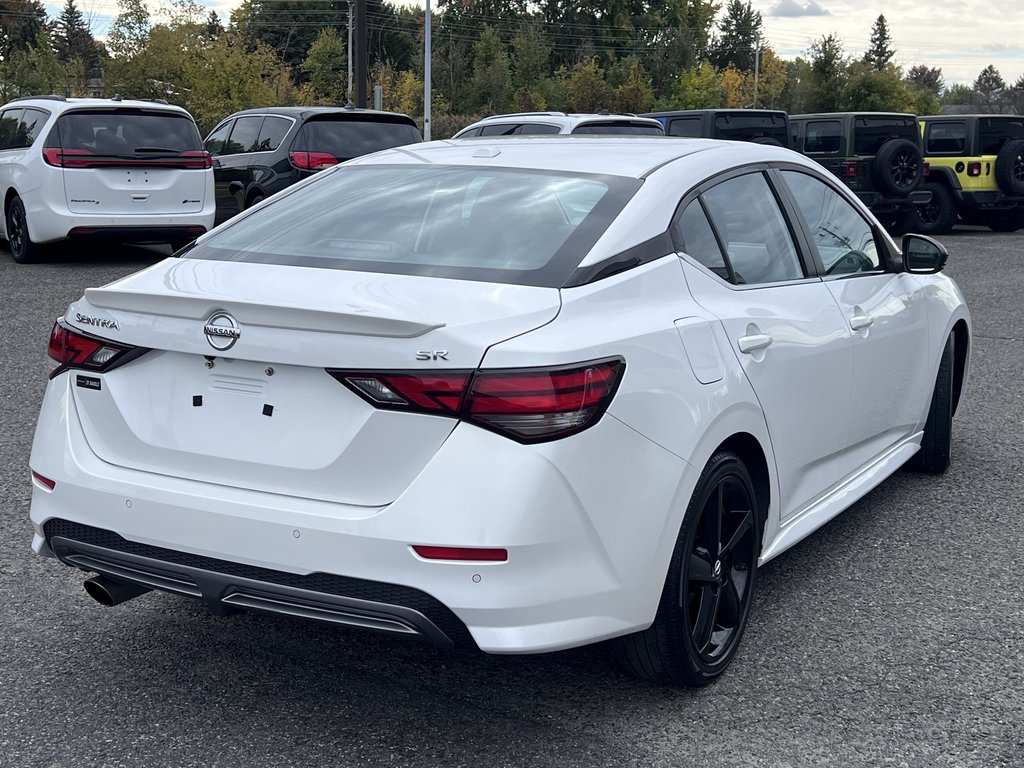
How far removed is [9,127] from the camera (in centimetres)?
1383

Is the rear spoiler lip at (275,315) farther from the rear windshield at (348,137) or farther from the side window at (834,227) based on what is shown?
the rear windshield at (348,137)

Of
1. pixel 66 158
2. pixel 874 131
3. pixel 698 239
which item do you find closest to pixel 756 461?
pixel 698 239

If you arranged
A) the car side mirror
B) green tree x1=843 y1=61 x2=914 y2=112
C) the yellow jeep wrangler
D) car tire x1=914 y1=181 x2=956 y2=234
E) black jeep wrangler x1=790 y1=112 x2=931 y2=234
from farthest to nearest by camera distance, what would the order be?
1. green tree x1=843 y1=61 x2=914 y2=112
2. car tire x1=914 y1=181 x2=956 y2=234
3. the yellow jeep wrangler
4. black jeep wrangler x1=790 y1=112 x2=931 y2=234
5. the car side mirror

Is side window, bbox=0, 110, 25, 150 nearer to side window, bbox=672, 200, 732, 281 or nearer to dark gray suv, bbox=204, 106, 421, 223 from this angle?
dark gray suv, bbox=204, 106, 421, 223

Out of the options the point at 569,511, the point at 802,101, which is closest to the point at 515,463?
the point at 569,511

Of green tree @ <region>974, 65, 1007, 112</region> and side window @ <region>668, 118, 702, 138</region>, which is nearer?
side window @ <region>668, 118, 702, 138</region>

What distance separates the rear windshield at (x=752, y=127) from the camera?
60.4 feet

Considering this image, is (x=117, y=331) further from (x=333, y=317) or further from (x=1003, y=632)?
(x=1003, y=632)

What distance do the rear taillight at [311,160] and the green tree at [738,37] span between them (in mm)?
103900

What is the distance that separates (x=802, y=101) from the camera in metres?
72.5

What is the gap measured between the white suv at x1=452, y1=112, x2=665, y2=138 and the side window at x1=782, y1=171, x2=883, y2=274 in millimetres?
9823

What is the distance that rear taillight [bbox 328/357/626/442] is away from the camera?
287 centimetres

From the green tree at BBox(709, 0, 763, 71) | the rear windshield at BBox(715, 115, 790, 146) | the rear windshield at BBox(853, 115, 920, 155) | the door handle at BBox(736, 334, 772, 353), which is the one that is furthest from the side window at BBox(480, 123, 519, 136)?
the green tree at BBox(709, 0, 763, 71)

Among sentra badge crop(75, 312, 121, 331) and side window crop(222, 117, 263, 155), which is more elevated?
side window crop(222, 117, 263, 155)
